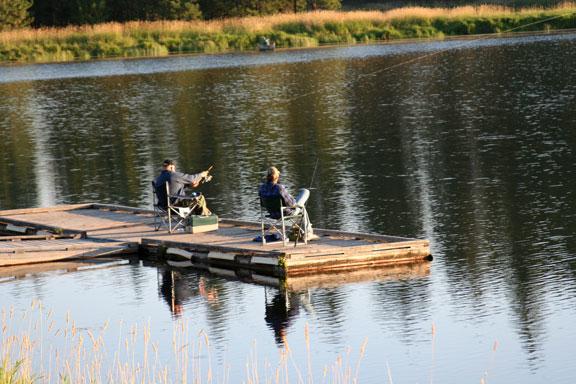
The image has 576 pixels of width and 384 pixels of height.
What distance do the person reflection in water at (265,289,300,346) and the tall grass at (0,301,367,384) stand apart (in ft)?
2.31

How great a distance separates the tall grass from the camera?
13.6 meters

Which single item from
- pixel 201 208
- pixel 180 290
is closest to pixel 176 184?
pixel 201 208

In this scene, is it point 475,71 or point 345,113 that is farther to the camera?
point 475,71

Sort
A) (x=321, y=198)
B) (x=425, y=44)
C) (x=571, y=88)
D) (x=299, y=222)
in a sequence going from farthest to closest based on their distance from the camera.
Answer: (x=425, y=44) → (x=571, y=88) → (x=321, y=198) → (x=299, y=222)

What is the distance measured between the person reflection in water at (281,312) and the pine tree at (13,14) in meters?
67.5

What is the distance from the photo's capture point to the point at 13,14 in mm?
84062

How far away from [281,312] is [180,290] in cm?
217

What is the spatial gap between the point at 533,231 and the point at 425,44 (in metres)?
53.5

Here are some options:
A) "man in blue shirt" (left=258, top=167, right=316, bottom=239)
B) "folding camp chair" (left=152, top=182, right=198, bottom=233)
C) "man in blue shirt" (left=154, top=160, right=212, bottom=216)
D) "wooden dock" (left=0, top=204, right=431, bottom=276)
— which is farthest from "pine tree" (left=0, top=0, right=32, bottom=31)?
"man in blue shirt" (left=258, top=167, right=316, bottom=239)

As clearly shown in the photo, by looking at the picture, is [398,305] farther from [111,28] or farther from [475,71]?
[111,28]

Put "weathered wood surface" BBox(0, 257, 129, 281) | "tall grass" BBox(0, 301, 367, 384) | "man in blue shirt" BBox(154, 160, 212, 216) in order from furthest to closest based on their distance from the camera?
"man in blue shirt" BBox(154, 160, 212, 216)
"weathered wood surface" BBox(0, 257, 129, 281)
"tall grass" BBox(0, 301, 367, 384)

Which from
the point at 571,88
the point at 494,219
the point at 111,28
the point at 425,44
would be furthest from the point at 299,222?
the point at 111,28

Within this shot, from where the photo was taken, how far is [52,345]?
51.4 ft

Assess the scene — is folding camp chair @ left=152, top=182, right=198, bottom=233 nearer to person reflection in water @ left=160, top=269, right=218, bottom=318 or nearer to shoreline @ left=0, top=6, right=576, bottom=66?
person reflection in water @ left=160, top=269, right=218, bottom=318
